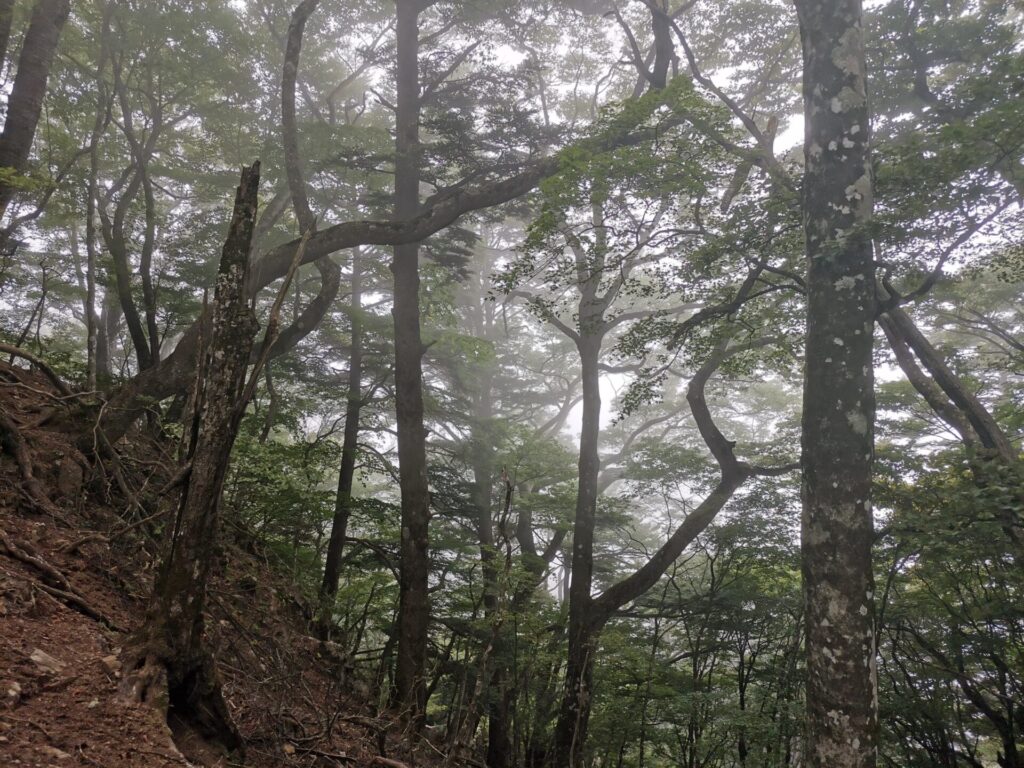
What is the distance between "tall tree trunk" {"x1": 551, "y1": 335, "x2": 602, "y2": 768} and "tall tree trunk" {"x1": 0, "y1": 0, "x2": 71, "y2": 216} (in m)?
7.43

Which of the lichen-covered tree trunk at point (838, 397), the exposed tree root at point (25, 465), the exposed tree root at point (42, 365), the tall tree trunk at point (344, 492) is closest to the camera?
the lichen-covered tree trunk at point (838, 397)

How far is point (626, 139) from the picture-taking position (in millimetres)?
7770

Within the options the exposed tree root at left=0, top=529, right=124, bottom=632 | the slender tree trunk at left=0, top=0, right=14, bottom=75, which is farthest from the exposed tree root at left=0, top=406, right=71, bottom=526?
the slender tree trunk at left=0, top=0, right=14, bottom=75

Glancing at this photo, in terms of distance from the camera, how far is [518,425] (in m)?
15.6

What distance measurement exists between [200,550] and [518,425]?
484 inches

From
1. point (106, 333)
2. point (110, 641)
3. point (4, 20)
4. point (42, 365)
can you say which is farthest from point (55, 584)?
point (106, 333)

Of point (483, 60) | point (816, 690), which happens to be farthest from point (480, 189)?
point (816, 690)

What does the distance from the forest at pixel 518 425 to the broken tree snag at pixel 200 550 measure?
0.02 meters

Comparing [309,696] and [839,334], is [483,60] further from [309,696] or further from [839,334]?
→ [309,696]

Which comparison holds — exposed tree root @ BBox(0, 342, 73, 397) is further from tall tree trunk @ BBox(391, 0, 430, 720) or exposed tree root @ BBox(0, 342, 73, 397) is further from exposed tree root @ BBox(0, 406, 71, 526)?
tall tree trunk @ BBox(391, 0, 430, 720)

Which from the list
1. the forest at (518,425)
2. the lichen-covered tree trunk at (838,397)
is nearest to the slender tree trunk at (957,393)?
the forest at (518,425)

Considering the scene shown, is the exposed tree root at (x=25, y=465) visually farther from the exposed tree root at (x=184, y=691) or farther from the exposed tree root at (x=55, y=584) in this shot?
the exposed tree root at (x=184, y=691)

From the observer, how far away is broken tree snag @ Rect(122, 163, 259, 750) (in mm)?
3434

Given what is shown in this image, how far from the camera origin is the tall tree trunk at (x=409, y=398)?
8.41 metres
